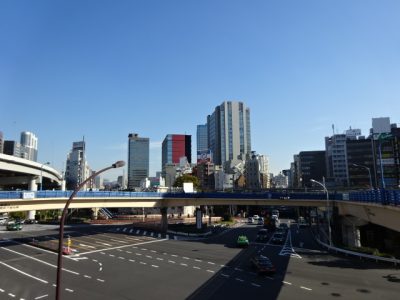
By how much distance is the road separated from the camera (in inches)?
1064

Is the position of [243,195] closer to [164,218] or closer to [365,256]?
[164,218]

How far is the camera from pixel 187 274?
34000 millimetres

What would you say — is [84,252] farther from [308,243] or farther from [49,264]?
[308,243]

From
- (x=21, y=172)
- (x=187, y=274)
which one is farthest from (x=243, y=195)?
(x=21, y=172)

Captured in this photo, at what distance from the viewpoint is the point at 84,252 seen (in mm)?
47875

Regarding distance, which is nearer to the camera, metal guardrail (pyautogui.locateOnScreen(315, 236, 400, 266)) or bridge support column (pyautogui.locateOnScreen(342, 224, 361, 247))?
metal guardrail (pyautogui.locateOnScreen(315, 236, 400, 266))

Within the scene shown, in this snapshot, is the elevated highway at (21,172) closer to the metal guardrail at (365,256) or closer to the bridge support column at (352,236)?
the metal guardrail at (365,256)

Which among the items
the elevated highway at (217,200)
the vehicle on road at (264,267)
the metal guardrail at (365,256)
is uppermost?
the elevated highway at (217,200)

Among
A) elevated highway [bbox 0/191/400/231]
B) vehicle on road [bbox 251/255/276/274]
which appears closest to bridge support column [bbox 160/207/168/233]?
elevated highway [bbox 0/191/400/231]

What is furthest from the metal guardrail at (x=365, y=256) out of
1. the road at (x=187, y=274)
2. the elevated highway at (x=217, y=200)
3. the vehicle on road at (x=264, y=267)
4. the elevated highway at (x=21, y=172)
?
the elevated highway at (x=21, y=172)

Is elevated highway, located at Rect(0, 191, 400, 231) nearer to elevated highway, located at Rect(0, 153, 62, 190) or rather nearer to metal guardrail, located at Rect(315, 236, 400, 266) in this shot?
metal guardrail, located at Rect(315, 236, 400, 266)

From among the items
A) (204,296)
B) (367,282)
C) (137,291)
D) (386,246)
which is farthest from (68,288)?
(386,246)

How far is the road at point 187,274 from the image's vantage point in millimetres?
27031

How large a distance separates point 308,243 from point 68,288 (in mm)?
42756
